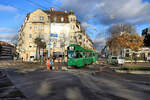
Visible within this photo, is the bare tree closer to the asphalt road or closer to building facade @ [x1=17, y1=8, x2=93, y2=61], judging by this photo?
building facade @ [x1=17, y1=8, x2=93, y2=61]

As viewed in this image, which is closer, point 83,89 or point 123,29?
point 83,89

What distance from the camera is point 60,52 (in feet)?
201

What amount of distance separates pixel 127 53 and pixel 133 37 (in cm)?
1546

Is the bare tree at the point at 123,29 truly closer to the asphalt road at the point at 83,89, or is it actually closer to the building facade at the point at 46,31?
the building facade at the point at 46,31

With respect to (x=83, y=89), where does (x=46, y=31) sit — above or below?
above

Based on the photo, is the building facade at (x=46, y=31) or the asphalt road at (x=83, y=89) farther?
the building facade at (x=46, y=31)

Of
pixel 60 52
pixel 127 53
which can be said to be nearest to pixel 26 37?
pixel 60 52

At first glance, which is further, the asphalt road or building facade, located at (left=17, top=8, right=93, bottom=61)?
building facade, located at (left=17, top=8, right=93, bottom=61)

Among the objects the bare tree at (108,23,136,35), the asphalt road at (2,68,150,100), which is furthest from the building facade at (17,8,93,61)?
the asphalt road at (2,68,150,100)

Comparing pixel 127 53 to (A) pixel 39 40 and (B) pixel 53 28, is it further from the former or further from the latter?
(A) pixel 39 40

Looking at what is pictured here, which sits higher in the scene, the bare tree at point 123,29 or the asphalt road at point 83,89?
the bare tree at point 123,29

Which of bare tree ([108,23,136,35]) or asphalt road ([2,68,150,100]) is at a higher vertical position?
bare tree ([108,23,136,35])

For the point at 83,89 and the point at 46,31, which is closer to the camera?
the point at 83,89

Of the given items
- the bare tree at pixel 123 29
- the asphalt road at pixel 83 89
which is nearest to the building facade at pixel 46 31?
the bare tree at pixel 123 29
